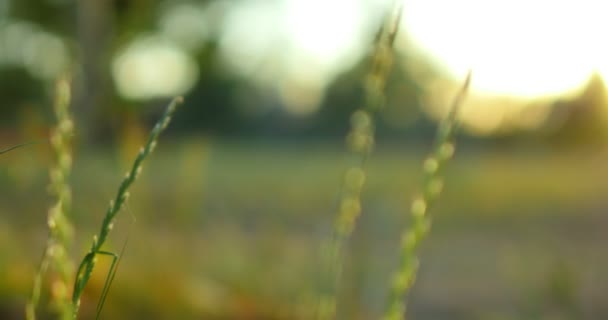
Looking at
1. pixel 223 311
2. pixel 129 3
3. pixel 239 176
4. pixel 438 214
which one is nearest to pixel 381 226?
pixel 438 214

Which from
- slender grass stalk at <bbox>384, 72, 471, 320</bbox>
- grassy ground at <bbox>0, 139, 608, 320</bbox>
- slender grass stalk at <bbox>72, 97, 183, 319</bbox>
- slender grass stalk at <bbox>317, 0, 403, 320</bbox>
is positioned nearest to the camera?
slender grass stalk at <bbox>72, 97, 183, 319</bbox>

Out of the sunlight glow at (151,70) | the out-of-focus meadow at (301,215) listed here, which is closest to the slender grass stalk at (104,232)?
the out-of-focus meadow at (301,215)

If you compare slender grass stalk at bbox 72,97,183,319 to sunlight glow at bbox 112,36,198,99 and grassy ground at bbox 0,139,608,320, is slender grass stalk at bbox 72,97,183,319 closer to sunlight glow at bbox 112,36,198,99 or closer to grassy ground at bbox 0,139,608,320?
grassy ground at bbox 0,139,608,320

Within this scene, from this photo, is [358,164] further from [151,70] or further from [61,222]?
[151,70]

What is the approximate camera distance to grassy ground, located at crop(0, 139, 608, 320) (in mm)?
2146

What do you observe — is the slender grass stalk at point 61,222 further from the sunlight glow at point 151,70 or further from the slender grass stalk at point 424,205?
the sunlight glow at point 151,70

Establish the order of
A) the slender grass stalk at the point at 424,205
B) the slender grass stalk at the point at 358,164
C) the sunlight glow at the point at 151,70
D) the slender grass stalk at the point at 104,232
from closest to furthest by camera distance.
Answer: the slender grass stalk at the point at 104,232 < the slender grass stalk at the point at 424,205 < the slender grass stalk at the point at 358,164 < the sunlight glow at the point at 151,70

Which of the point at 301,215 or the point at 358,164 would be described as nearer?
the point at 358,164

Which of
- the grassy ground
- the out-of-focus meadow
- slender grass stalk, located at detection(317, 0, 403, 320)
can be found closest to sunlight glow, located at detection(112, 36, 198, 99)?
the out-of-focus meadow

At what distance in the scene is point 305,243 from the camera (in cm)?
434

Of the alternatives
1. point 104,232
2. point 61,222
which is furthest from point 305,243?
point 104,232

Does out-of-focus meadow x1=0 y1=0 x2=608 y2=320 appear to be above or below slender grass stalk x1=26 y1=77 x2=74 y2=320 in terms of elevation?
below

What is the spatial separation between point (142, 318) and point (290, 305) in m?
0.54

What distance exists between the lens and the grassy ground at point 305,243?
2.15 m
